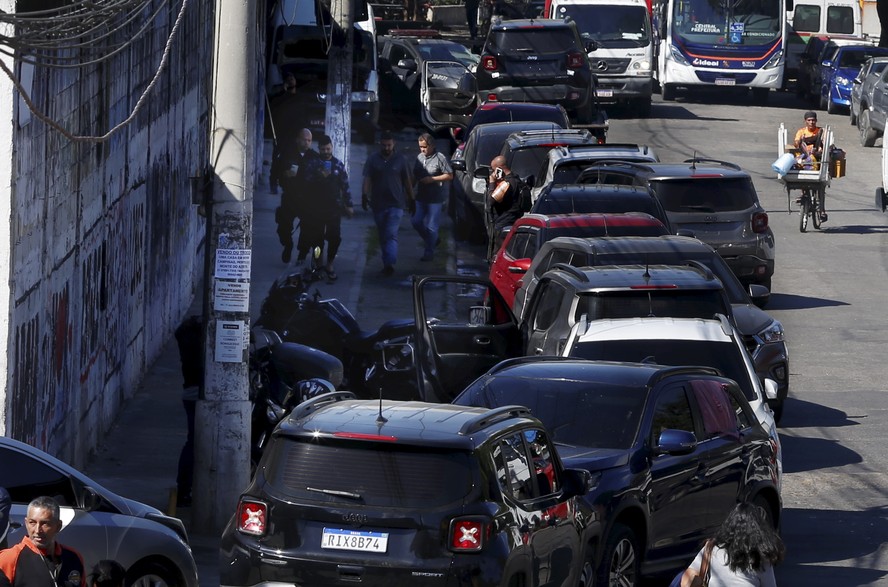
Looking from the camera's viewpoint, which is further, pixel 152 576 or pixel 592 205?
pixel 592 205

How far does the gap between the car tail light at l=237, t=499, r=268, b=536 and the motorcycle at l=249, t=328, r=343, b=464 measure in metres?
4.71

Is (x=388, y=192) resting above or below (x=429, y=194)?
above

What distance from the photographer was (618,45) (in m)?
40.3

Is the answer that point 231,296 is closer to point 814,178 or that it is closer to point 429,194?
point 429,194

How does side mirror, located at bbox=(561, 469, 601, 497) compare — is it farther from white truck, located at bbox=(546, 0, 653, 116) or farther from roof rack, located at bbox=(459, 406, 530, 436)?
white truck, located at bbox=(546, 0, 653, 116)

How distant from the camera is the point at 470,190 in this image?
26250 mm

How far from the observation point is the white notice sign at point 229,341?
12867 mm

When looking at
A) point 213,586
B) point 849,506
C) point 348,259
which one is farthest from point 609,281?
point 348,259

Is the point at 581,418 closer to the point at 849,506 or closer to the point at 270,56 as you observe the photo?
the point at 849,506

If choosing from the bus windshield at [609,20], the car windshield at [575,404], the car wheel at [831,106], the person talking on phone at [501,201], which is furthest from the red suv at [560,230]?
the car wheel at [831,106]

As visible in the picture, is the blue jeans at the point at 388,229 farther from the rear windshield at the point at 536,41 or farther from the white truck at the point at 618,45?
the white truck at the point at 618,45

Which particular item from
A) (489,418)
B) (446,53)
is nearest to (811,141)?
(446,53)

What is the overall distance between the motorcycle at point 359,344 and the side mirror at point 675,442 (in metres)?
5.04

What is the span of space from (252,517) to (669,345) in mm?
5589
